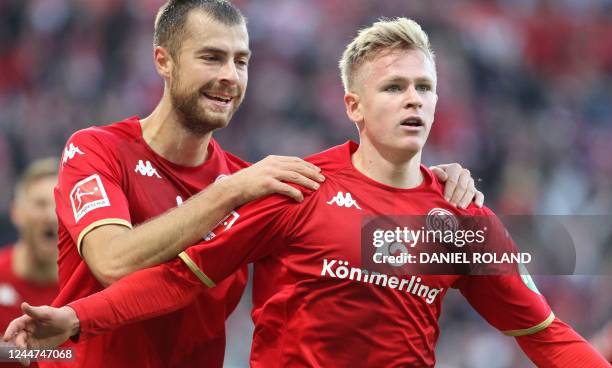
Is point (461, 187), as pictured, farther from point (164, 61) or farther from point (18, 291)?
point (18, 291)

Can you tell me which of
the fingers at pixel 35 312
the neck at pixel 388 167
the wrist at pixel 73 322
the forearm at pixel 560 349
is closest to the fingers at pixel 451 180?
the neck at pixel 388 167

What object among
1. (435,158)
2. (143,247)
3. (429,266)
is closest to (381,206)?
(429,266)

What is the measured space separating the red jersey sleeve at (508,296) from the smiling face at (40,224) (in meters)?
3.17

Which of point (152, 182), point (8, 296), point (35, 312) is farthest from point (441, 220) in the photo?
point (8, 296)

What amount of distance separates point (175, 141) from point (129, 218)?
0.49 metres

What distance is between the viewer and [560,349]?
3.80 metres

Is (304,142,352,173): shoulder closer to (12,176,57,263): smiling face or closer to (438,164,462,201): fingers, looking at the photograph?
(438,164,462,201): fingers

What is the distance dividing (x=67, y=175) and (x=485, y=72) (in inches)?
271

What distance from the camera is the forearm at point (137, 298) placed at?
3537mm

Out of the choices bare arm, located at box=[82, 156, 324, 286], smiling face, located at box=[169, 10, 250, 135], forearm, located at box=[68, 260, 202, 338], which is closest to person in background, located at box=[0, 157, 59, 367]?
smiling face, located at box=[169, 10, 250, 135]

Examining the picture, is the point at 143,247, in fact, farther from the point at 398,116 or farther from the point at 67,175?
the point at 398,116

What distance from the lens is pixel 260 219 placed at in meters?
3.63

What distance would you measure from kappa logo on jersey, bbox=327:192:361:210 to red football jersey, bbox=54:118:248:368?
0.81 m

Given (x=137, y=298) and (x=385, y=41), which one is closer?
(x=137, y=298)
